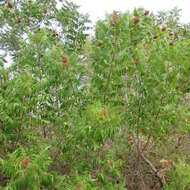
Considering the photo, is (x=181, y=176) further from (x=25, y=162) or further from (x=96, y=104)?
(x=25, y=162)

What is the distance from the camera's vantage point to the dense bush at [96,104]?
10.6ft

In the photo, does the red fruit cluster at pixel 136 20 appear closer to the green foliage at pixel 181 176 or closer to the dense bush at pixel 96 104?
the dense bush at pixel 96 104

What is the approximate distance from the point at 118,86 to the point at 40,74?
1103 millimetres

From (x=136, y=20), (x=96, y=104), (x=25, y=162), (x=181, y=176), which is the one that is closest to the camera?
(x=25, y=162)

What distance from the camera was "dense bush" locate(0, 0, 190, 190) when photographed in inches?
128

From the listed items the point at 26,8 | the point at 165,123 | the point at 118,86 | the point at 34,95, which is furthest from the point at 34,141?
the point at 26,8

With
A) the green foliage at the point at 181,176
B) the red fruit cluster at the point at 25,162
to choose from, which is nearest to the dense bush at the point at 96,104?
the green foliage at the point at 181,176

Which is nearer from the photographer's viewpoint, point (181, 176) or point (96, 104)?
point (96, 104)

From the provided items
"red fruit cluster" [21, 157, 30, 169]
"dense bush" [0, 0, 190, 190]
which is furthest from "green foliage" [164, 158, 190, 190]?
"red fruit cluster" [21, 157, 30, 169]

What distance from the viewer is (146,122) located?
411cm

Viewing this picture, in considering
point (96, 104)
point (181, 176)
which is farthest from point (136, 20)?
point (181, 176)

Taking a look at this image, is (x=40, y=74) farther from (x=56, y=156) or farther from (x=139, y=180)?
(x=139, y=180)

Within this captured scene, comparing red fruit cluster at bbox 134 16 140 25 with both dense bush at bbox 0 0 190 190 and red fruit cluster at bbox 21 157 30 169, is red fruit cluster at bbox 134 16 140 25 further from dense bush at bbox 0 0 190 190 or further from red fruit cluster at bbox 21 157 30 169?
red fruit cluster at bbox 21 157 30 169

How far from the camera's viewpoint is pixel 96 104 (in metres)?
3.27
